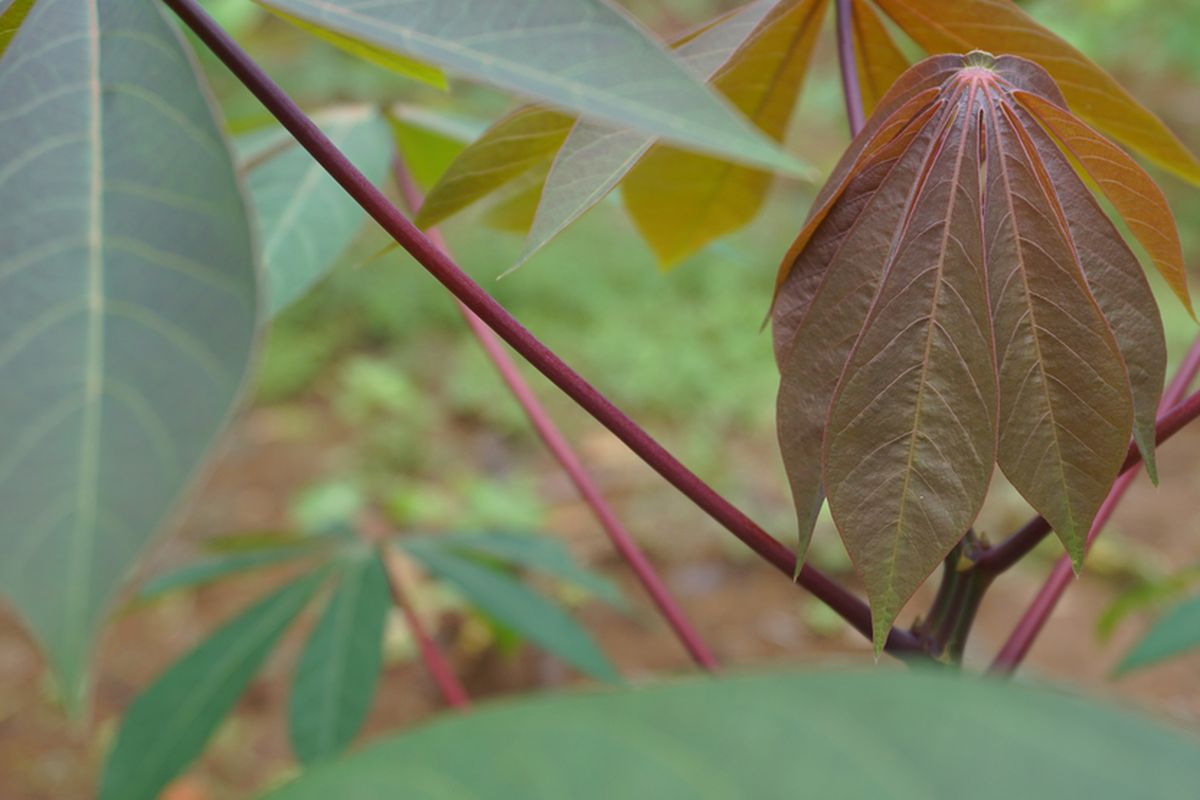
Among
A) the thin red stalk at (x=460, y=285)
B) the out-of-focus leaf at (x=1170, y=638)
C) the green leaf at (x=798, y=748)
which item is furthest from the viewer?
the out-of-focus leaf at (x=1170, y=638)

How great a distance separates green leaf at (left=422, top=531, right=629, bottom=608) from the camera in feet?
2.83

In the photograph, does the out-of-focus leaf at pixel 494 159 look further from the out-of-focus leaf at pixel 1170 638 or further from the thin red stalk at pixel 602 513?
the out-of-focus leaf at pixel 1170 638

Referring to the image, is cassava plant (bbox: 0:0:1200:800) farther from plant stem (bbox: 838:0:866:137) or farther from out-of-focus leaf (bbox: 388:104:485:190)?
out-of-focus leaf (bbox: 388:104:485:190)

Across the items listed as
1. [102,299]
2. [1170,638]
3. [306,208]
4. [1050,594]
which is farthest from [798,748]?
[1170,638]

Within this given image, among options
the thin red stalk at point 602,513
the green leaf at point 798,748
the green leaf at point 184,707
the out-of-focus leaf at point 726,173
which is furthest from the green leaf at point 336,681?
the green leaf at point 798,748

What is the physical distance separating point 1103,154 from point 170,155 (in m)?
0.31

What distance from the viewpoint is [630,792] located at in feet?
0.48

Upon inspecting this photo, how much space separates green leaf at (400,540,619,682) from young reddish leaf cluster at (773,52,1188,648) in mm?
453

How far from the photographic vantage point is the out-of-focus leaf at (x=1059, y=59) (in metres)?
0.42

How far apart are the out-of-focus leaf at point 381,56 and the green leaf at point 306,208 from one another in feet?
0.57

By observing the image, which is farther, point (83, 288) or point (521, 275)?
point (521, 275)

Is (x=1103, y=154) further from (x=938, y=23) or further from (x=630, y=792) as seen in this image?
(x=630, y=792)

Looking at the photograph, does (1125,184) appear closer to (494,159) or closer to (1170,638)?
(494,159)

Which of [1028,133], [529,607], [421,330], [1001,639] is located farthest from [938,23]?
[421,330]
